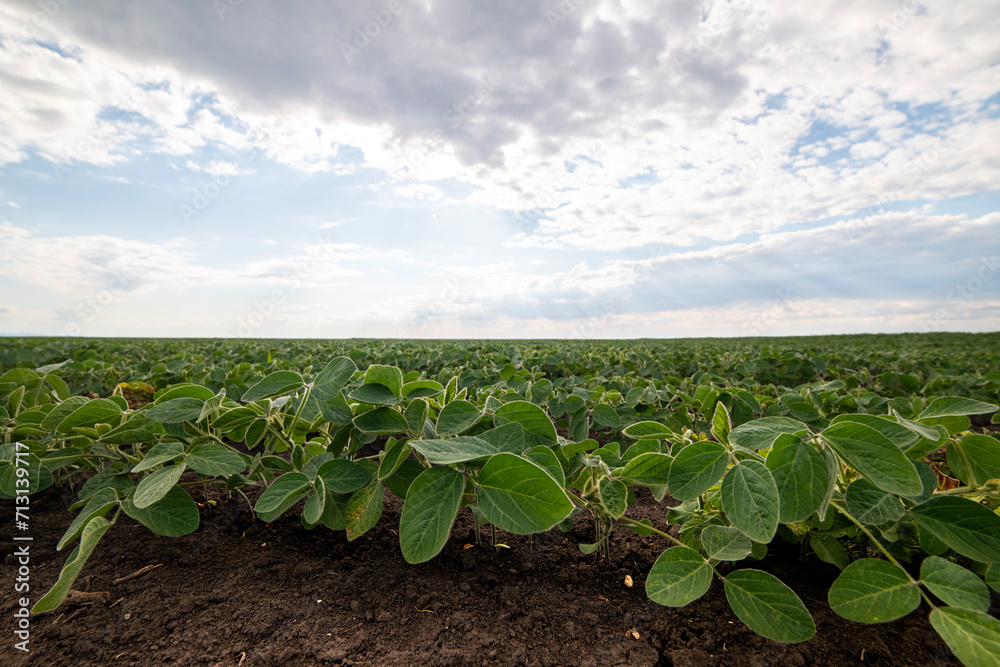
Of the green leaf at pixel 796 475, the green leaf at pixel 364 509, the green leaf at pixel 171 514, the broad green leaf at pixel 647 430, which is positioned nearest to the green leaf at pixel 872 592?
the green leaf at pixel 796 475

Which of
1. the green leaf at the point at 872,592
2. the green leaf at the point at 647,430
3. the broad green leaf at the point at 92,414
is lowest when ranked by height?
the green leaf at the point at 872,592

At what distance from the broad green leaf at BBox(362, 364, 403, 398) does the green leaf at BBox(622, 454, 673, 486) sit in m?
0.72

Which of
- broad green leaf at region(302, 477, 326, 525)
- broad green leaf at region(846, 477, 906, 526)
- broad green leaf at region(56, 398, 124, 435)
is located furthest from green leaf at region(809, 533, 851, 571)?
broad green leaf at region(56, 398, 124, 435)

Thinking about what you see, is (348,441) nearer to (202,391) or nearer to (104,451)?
(202,391)

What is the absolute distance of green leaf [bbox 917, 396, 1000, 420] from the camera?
118cm

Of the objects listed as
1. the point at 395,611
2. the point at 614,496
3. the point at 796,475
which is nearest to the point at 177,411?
the point at 395,611

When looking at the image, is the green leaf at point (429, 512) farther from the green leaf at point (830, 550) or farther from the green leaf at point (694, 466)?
the green leaf at point (830, 550)

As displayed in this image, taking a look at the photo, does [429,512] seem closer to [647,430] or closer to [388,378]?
[388,378]

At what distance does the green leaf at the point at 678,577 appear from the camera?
1.07 m

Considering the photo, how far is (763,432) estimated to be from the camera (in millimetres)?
1079

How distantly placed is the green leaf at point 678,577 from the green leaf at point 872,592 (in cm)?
26

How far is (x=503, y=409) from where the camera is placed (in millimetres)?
1275

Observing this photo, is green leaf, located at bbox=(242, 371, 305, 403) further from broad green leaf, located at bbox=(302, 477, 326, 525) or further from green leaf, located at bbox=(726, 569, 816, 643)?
green leaf, located at bbox=(726, 569, 816, 643)

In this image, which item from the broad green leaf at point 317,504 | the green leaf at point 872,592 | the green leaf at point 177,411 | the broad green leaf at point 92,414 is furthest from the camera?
the broad green leaf at point 92,414
